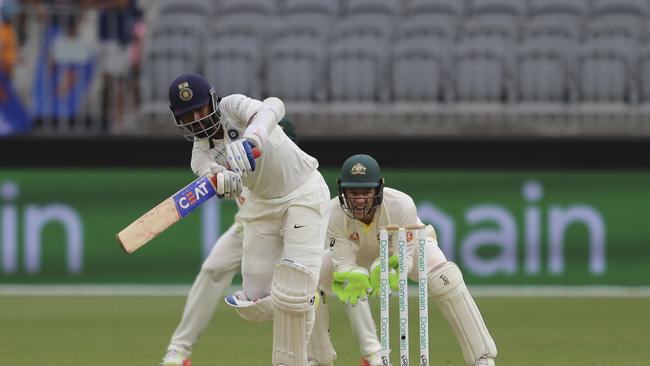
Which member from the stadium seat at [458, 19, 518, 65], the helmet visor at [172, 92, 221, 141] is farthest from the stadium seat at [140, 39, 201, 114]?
the helmet visor at [172, 92, 221, 141]

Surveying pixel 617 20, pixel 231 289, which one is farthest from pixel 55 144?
pixel 617 20

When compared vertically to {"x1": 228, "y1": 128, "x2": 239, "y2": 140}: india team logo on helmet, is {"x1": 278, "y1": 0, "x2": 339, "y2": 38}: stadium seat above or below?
above

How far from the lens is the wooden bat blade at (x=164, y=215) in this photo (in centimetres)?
594

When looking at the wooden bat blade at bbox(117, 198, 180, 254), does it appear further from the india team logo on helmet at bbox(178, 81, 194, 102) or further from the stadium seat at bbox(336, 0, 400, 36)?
the stadium seat at bbox(336, 0, 400, 36)

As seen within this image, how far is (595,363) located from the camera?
7.84 m

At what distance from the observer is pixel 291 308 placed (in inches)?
249

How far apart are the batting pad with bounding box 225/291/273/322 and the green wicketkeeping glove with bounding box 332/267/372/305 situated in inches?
14.4

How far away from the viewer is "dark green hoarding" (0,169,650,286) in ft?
44.4

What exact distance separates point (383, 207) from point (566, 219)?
7.11 meters

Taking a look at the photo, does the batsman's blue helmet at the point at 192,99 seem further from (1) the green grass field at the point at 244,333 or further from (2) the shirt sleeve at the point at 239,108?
(1) the green grass field at the point at 244,333

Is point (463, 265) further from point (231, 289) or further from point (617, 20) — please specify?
point (617, 20)

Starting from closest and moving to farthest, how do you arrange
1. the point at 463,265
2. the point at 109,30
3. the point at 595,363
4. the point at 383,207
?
the point at 383,207
the point at 595,363
the point at 463,265
the point at 109,30

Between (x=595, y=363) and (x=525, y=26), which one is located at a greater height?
(x=525, y=26)

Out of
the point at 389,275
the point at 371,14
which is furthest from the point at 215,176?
the point at 371,14
